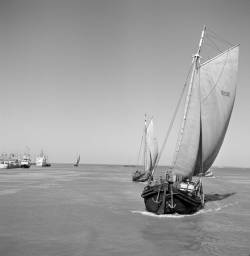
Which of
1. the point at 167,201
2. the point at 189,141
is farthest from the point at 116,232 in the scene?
the point at 189,141

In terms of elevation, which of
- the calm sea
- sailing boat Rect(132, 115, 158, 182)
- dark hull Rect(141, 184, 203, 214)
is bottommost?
the calm sea

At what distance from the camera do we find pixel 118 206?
39531 mm

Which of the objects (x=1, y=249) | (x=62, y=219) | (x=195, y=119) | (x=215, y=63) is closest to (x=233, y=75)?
(x=215, y=63)

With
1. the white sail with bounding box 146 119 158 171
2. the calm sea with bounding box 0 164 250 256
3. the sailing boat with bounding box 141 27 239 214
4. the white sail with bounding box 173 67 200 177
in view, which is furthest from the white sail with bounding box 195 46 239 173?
the white sail with bounding box 146 119 158 171

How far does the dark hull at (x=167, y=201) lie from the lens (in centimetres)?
3071

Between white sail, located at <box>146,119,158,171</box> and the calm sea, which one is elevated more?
white sail, located at <box>146,119,158,171</box>

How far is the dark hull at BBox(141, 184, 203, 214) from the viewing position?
30.7 meters

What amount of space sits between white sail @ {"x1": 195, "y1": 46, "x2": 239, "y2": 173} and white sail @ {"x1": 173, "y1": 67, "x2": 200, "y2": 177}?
666 millimetres

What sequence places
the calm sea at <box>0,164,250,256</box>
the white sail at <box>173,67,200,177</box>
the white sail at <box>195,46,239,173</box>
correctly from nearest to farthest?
the calm sea at <box>0,164,250,256</box>, the white sail at <box>173,67,200,177</box>, the white sail at <box>195,46,239,173</box>

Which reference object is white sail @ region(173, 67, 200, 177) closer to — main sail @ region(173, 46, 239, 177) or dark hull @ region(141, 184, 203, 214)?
main sail @ region(173, 46, 239, 177)

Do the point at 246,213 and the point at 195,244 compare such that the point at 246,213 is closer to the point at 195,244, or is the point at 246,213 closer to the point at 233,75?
the point at 233,75

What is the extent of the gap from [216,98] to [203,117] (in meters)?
2.28

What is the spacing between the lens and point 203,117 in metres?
34.4

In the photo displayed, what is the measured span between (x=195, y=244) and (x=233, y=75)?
18829 mm
